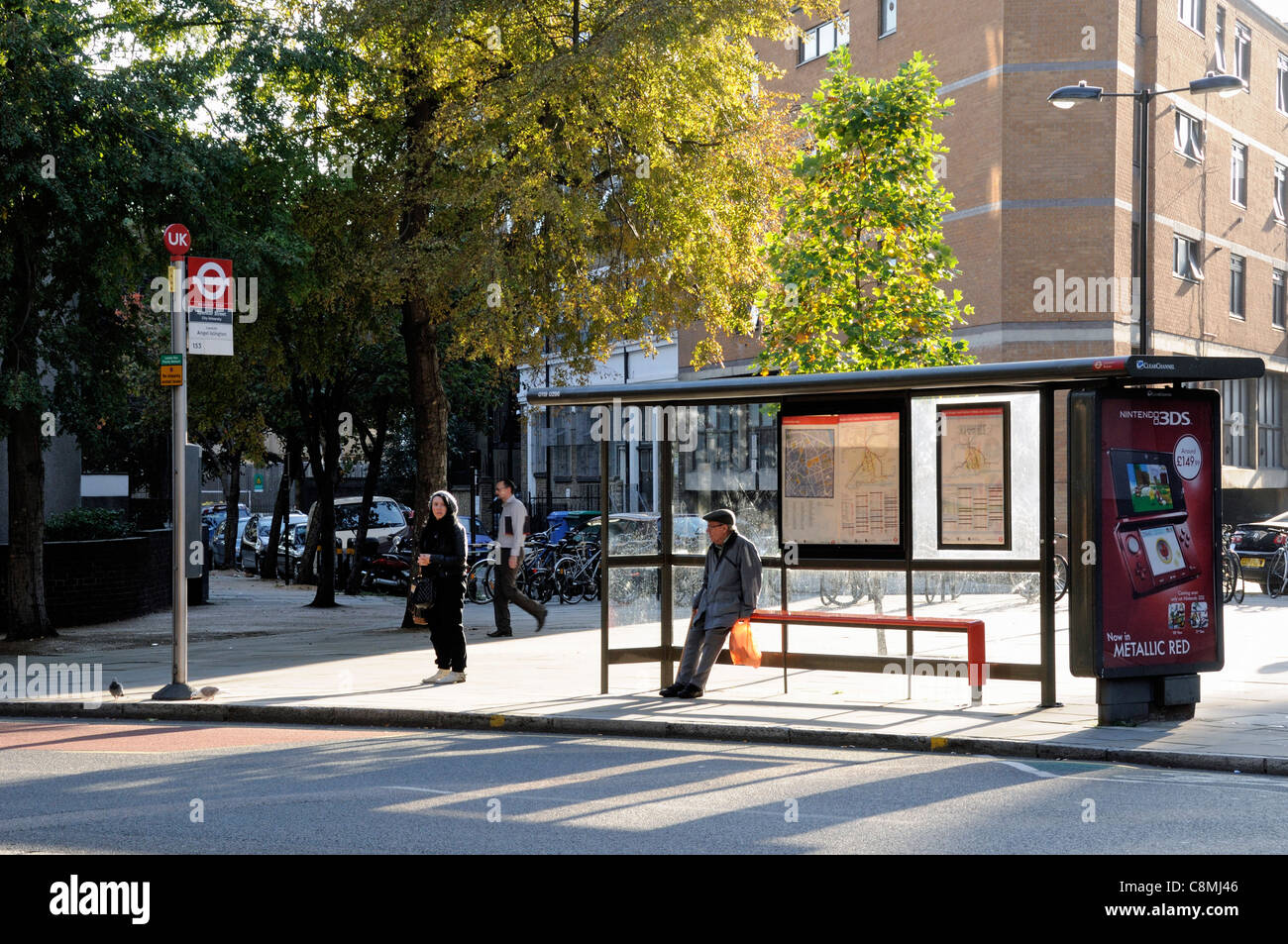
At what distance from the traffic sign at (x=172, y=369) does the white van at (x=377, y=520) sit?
62.4ft

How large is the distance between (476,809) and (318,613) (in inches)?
634

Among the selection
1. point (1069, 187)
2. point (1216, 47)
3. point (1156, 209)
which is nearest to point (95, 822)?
point (1069, 187)

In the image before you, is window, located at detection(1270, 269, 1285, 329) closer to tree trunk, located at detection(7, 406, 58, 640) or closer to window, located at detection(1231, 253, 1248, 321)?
window, located at detection(1231, 253, 1248, 321)

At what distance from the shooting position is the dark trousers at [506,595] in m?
17.6

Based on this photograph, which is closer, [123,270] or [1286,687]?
[1286,687]

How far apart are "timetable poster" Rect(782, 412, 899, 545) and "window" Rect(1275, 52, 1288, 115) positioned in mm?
36277

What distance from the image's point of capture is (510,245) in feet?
59.5

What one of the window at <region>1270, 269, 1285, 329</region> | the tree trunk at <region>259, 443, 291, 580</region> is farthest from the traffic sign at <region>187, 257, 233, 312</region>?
the window at <region>1270, 269, 1285, 329</region>

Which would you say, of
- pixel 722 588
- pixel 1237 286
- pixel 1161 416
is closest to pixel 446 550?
pixel 722 588

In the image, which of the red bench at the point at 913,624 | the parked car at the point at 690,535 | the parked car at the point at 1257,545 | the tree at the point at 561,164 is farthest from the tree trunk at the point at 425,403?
the parked car at the point at 1257,545

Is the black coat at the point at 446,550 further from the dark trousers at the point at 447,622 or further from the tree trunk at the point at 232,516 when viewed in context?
the tree trunk at the point at 232,516

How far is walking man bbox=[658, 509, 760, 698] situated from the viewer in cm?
1135

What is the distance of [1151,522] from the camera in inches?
396
